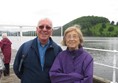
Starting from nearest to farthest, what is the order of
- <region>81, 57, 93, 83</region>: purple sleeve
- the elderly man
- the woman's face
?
<region>81, 57, 93, 83</region>: purple sleeve, the woman's face, the elderly man

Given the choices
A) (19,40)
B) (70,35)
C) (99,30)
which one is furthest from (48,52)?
(99,30)

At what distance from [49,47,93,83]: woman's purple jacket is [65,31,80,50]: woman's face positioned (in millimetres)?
51

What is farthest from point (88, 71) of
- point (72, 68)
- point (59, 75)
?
point (59, 75)

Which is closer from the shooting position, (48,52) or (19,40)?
(48,52)

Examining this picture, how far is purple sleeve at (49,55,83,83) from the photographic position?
2.34 metres

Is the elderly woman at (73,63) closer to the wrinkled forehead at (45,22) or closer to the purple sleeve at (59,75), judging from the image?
the purple sleeve at (59,75)

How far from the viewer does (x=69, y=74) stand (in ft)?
7.75

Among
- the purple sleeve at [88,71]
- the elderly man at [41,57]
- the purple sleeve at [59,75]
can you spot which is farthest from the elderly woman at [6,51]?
the purple sleeve at [88,71]

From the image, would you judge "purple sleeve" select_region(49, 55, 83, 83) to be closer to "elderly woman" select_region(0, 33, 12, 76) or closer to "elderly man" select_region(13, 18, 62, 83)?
"elderly man" select_region(13, 18, 62, 83)

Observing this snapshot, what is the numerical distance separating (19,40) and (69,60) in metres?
6.90

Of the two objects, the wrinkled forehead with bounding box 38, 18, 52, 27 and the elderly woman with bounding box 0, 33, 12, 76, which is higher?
the wrinkled forehead with bounding box 38, 18, 52, 27

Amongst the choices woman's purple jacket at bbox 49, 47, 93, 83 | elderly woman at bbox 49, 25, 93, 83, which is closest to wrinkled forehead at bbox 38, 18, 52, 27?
elderly woman at bbox 49, 25, 93, 83

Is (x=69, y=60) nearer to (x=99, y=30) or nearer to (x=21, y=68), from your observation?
(x=21, y=68)

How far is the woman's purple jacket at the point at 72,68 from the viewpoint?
2.34 m
